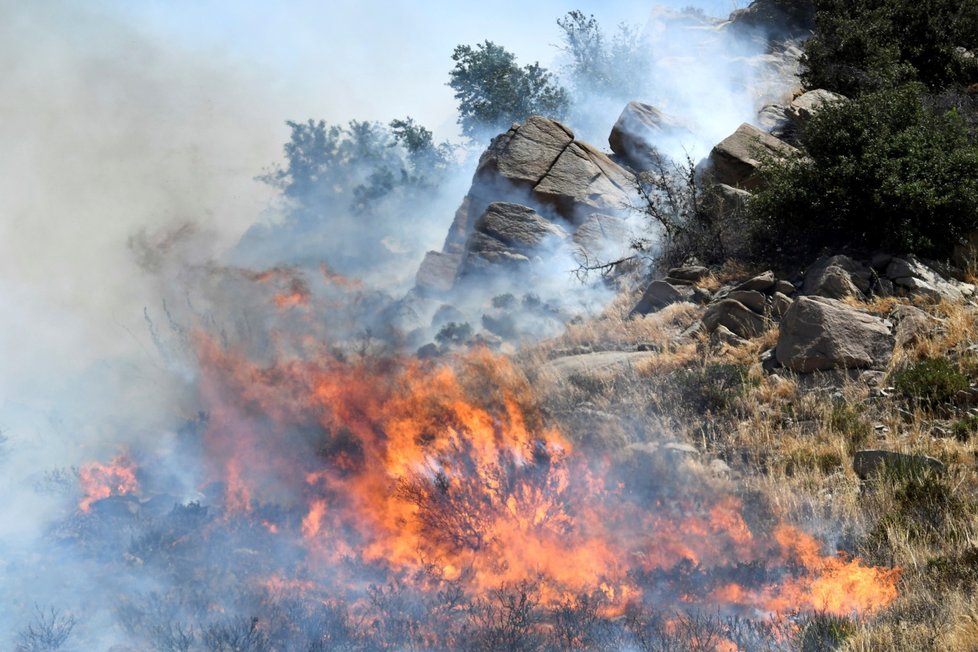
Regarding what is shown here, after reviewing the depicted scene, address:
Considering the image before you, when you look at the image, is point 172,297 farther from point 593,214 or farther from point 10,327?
point 593,214

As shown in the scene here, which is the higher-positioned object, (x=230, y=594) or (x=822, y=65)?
(x=822, y=65)

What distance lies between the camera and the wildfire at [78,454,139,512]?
31.2ft

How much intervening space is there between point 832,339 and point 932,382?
1417 millimetres

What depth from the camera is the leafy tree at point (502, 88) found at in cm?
3925

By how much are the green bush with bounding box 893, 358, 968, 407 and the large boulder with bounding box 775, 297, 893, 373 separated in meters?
0.68

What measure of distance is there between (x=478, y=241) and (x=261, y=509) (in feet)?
47.1

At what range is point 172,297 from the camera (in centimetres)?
2280

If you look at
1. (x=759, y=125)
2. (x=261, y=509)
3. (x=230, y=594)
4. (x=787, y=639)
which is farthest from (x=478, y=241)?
(x=787, y=639)

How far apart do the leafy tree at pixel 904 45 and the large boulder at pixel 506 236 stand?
29.8ft

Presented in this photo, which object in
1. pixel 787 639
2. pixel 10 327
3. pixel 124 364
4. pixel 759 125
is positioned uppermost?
pixel 759 125

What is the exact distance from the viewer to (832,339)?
10.4 metres

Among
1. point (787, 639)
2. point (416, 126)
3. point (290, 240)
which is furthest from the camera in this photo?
point (416, 126)

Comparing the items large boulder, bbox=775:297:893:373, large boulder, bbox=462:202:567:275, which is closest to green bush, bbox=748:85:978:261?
large boulder, bbox=775:297:893:373

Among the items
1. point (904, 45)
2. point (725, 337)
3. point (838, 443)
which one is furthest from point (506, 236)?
point (838, 443)
